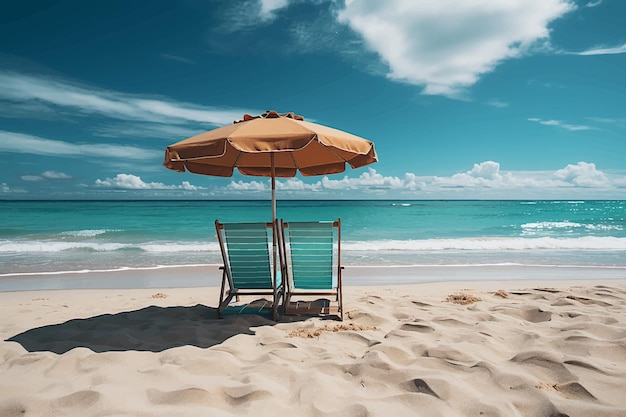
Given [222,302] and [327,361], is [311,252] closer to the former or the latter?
[222,302]

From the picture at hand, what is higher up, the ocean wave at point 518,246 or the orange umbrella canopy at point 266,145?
the orange umbrella canopy at point 266,145

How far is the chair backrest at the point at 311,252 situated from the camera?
450 centimetres

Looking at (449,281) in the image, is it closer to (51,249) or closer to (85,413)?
(85,413)

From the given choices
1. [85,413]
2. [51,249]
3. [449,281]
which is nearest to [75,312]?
[85,413]

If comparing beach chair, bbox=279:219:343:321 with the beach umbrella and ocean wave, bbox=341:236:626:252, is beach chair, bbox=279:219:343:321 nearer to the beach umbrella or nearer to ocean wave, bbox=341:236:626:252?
the beach umbrella

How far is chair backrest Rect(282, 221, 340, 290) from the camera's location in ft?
14.8

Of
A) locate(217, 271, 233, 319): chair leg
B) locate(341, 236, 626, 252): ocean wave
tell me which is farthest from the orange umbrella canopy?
locate(341, 236, 626, 252): ocean wave

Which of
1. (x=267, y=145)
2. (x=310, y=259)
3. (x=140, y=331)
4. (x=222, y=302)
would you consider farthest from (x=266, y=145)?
(x=140, y=331)

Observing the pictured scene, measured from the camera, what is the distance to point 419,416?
86.6 inches

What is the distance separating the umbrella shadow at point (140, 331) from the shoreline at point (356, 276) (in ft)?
9.01

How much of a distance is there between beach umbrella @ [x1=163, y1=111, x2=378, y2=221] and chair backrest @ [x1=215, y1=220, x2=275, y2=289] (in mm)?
649

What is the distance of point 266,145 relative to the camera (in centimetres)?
358

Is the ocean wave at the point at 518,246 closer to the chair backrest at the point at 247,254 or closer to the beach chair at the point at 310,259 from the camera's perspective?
the beach chair at the point at 310,259

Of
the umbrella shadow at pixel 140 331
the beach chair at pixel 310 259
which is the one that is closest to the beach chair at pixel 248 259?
the beach chair at pixel 310 259
